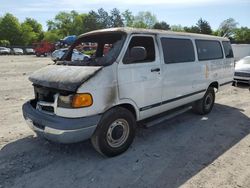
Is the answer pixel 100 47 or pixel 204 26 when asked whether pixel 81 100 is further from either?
pixel 204 26

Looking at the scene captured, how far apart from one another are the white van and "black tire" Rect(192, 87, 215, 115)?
3.10 ft

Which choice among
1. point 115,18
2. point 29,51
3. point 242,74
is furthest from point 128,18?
point 242,74

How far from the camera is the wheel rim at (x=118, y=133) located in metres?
4.44

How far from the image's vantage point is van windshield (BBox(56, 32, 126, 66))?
174 inches

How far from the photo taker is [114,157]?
455 cm

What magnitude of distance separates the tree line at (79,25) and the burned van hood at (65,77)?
77740mm

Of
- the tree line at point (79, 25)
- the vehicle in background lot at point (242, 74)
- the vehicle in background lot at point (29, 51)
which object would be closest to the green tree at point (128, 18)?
the tree line at point (79, 25)

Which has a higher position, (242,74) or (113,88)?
(113,88)

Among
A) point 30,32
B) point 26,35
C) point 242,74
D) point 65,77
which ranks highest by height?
point 30,32

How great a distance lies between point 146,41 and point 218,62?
324 cm

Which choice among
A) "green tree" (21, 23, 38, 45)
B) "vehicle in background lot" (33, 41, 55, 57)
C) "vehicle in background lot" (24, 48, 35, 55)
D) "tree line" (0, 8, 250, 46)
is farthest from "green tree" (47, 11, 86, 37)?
"vehicle in background lot" (33, 41, 55, 57)

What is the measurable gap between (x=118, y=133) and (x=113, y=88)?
82cm

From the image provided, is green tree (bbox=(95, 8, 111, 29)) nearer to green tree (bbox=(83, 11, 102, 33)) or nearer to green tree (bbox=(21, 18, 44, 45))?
green tree (bbox=(83, 11, 102, 33))

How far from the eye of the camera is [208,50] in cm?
700
